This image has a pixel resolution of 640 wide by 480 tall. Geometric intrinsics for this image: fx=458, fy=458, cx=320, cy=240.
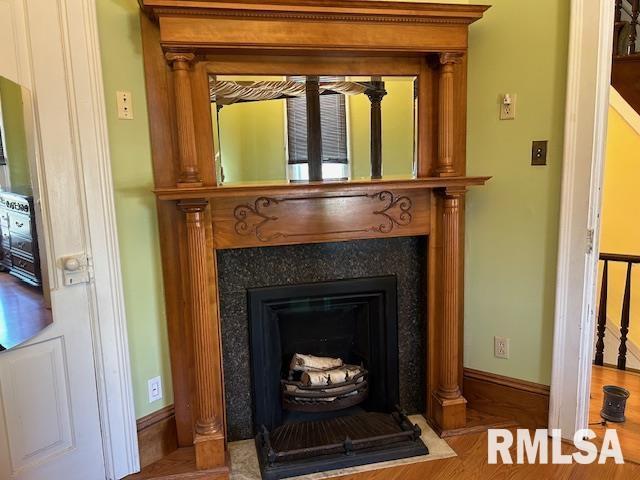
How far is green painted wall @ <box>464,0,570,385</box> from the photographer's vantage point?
206 centimetres

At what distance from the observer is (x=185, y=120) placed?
1.83 meters

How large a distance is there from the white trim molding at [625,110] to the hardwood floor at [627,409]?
1771 millimetres

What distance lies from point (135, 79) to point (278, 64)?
0.60m

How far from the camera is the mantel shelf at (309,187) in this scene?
177 cm

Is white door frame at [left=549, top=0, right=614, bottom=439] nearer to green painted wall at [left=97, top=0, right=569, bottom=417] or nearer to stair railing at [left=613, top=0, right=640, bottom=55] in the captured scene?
green painted wall at [left=97, top=0, right=569, bottom=417]

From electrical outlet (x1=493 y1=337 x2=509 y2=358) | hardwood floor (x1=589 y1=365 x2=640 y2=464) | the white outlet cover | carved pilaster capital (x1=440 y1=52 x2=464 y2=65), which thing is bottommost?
hardwood floor (x1=589 y1=365 x2=640 y2=464)

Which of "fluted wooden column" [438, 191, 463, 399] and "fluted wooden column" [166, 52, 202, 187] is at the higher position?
"fluted wooden column" [166, 52, 202, 187]

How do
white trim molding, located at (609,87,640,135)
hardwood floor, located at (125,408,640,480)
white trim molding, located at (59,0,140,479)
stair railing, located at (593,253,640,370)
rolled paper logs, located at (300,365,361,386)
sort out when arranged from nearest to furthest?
white trim molding, located at (59,0,140,479), hardwood floor, located at (125,408,640,480), rolled paper logs, located at (300,365,361,386), stair railing, located at (593,253,640,370), white trim molding, located at (609,87,640,135)

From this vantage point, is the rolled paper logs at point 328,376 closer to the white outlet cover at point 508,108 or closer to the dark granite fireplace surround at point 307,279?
the dark granite fireplace surround at point 307,279

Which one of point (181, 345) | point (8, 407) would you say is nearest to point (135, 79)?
point (181, 345)

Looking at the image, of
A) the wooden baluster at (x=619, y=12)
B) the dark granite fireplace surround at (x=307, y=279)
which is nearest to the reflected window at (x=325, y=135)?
the dark granite fireplace surround at (x=307, y=279)

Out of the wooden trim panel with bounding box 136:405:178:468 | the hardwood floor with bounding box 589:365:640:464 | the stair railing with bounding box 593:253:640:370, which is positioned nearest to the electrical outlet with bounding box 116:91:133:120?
the wooden trim panel with bounding box 136:405:178:468

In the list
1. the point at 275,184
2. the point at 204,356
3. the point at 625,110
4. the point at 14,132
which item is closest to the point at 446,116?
the point at 275,184

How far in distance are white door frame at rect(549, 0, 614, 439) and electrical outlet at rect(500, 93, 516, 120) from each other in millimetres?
238
